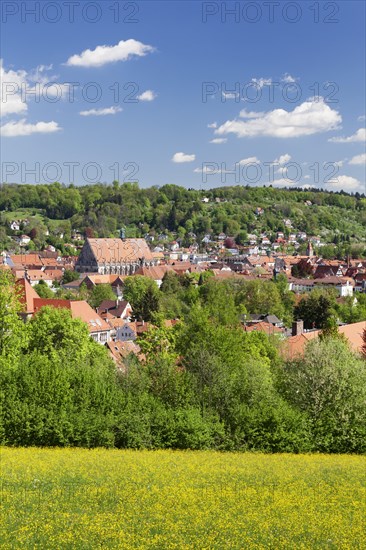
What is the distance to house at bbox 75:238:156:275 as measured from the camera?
498 ft

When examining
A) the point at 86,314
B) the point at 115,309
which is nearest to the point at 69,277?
the point at 115,309

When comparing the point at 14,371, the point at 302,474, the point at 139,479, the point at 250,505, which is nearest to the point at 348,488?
the point at 302,474

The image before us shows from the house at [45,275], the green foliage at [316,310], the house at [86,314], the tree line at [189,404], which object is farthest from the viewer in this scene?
the house at [45,275]

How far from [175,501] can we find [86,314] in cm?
4792

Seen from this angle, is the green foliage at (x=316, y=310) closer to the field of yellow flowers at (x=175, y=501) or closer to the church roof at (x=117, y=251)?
the field of yellow flowers at (x=175, y=501)

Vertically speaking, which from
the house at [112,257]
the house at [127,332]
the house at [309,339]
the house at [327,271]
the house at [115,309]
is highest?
the house at [112,257]

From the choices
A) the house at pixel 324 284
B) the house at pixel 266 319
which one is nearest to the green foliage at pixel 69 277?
the house at pixel 324 284

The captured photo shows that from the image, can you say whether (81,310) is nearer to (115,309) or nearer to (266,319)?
(115,309)

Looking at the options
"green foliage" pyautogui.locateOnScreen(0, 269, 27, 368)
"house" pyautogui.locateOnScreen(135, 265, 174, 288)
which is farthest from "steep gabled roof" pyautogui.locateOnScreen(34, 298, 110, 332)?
"house" pyautogui.locateOnScreen(135, 265, 174, 288)

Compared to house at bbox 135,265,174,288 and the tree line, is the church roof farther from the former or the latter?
the tree line

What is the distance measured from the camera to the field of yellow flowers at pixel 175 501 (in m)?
13.1

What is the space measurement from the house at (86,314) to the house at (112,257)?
3343 inches

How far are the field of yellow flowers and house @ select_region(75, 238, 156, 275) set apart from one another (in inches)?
5084

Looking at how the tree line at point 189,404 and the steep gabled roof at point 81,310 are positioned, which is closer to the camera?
the tree line at point 189,404
